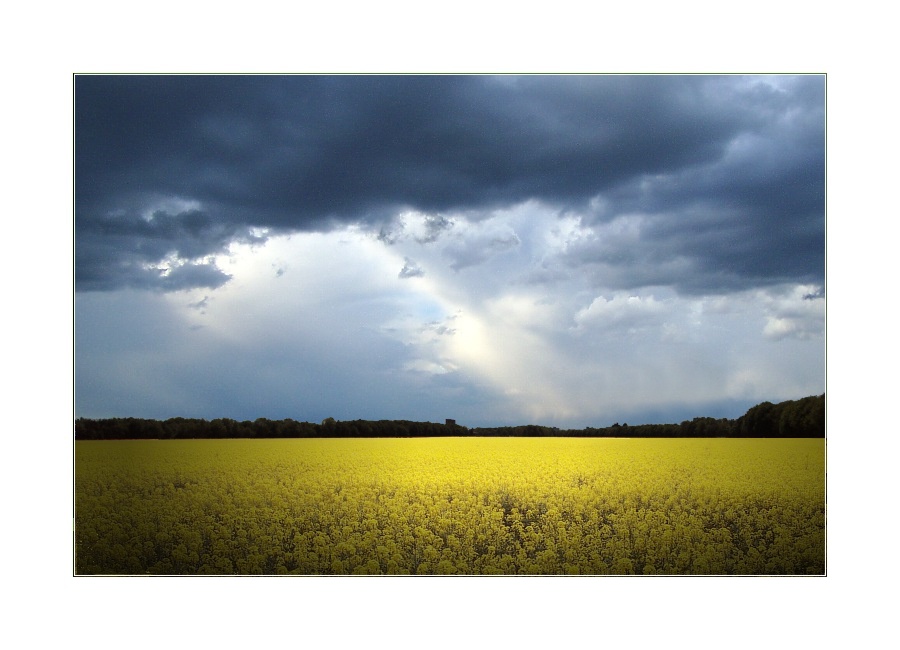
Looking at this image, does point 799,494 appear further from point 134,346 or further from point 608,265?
point 134,346

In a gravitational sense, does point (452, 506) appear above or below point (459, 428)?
below

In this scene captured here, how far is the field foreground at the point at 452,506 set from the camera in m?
6.82

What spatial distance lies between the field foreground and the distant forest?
0.41 feet

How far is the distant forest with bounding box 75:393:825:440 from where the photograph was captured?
7004 millimetres

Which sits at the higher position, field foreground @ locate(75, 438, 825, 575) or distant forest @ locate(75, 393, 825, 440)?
distant forest @ locate(75, 393, 825, 440)

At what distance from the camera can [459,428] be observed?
7348 mm

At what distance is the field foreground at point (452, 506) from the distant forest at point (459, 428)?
12 cm

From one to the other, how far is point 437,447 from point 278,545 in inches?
84.5

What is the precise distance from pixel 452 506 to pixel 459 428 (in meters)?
0.88

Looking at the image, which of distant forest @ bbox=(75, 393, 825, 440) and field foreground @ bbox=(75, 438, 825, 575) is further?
distant forest @ bbox=(75, 393, 825, 440)

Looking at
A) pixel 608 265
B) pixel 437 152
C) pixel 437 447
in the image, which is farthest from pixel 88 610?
pixel 608 265

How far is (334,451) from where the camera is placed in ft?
25.4

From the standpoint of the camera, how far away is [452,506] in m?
7.21

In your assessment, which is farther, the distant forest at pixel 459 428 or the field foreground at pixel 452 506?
the distant forest at pixel 459 428
